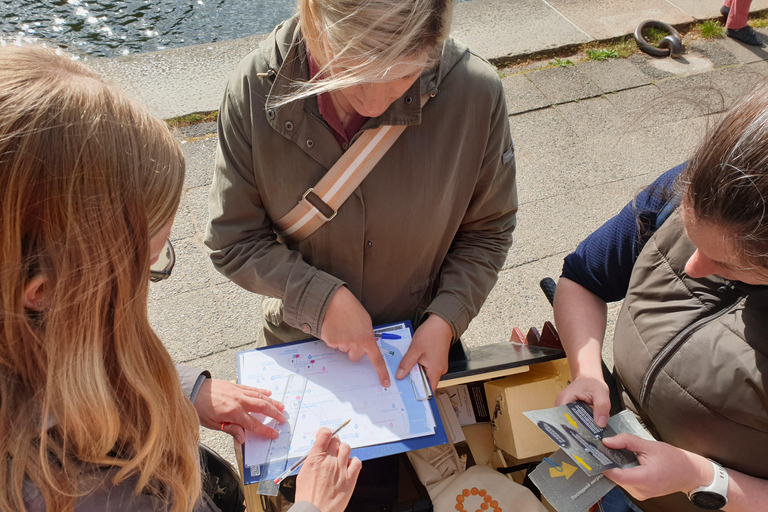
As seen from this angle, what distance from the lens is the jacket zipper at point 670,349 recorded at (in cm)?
135

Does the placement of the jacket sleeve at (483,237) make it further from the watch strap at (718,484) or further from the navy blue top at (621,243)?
the watch strap at (718,484)

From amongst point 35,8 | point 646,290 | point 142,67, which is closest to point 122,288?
point 646,290

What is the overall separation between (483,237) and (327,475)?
0.82m

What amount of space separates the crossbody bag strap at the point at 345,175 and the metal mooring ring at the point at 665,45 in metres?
3.91

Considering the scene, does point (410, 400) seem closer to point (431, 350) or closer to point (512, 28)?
point (431, 350)

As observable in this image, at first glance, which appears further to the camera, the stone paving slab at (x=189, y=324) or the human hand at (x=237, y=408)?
the stone paving slab at (x=189, y=324)

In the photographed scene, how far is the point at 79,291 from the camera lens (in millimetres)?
934

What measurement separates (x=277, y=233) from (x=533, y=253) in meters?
1.99

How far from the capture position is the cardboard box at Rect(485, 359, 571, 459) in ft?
4.91

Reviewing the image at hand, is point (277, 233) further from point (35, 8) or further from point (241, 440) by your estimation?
point (35, 8)

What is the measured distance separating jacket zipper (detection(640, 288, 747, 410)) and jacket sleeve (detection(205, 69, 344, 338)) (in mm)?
806

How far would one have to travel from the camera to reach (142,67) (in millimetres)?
4375

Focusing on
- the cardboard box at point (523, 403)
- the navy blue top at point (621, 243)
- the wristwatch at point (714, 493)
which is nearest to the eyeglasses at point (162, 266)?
the cardboard box at point (523, 403)

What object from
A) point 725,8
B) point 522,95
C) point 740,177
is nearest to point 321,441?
point 740,177
